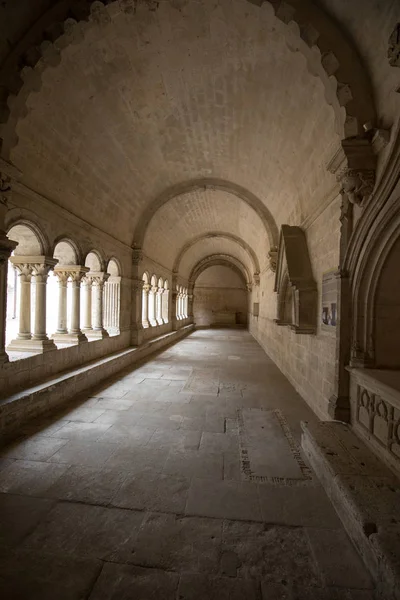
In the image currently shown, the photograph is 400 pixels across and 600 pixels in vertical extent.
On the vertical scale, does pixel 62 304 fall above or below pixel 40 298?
below

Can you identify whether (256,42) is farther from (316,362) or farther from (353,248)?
(316,362)

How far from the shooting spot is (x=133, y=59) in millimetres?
4426

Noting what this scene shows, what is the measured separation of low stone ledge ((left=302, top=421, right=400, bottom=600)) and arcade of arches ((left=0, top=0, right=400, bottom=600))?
0.06 feet

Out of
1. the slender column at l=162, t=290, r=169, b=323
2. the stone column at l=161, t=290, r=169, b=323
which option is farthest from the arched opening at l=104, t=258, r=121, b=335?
the slender column at l=162, t=290, r=169, b=323

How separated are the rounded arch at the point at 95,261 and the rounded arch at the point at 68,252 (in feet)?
2.62

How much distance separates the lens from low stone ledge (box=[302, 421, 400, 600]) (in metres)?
1.69

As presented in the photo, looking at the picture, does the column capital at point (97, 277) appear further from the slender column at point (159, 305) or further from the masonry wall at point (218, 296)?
the masonry wall at point (218, 296)

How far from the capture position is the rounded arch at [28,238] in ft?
15.3

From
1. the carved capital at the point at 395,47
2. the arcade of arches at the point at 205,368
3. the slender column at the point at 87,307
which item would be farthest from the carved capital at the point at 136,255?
the carved capital at the point at 395,47

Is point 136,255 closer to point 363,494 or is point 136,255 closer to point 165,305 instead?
point 165,305

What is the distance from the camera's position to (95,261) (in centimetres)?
712

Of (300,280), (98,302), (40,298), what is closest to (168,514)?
(300,280)

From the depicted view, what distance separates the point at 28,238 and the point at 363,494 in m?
5.41

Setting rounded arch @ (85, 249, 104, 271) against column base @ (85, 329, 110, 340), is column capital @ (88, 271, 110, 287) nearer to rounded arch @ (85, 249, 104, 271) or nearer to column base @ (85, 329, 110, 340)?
rounded arch @ (85, 249, 104, 271)
